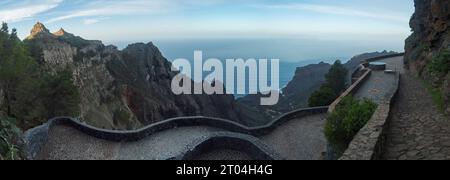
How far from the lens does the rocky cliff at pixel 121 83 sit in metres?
44.3

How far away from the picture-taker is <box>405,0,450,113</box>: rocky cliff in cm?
1575

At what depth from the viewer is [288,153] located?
19.0 metres

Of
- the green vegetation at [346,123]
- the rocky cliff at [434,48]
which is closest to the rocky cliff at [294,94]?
the rocky cliff at [434,48]

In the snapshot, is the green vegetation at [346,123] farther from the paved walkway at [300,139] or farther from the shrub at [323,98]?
the shrub at [323,98]

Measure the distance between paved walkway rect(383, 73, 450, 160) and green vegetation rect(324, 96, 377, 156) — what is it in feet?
2.97

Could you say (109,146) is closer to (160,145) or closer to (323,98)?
(160,145)

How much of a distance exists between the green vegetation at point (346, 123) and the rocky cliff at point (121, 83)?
87.7 feet

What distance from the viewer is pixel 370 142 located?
9.62m

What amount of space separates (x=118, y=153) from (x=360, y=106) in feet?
33.2

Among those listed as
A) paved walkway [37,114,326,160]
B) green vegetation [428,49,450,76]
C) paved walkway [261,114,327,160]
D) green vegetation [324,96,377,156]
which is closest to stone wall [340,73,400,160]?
green vegetation [324,96,377,156]

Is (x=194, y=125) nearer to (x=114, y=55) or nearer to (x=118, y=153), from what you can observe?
(x=118, y=153)

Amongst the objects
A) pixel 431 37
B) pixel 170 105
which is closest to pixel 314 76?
pixel 170 105

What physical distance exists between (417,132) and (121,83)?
48.1 meters

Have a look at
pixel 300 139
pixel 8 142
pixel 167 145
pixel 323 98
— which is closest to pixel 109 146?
pixel 167 145
